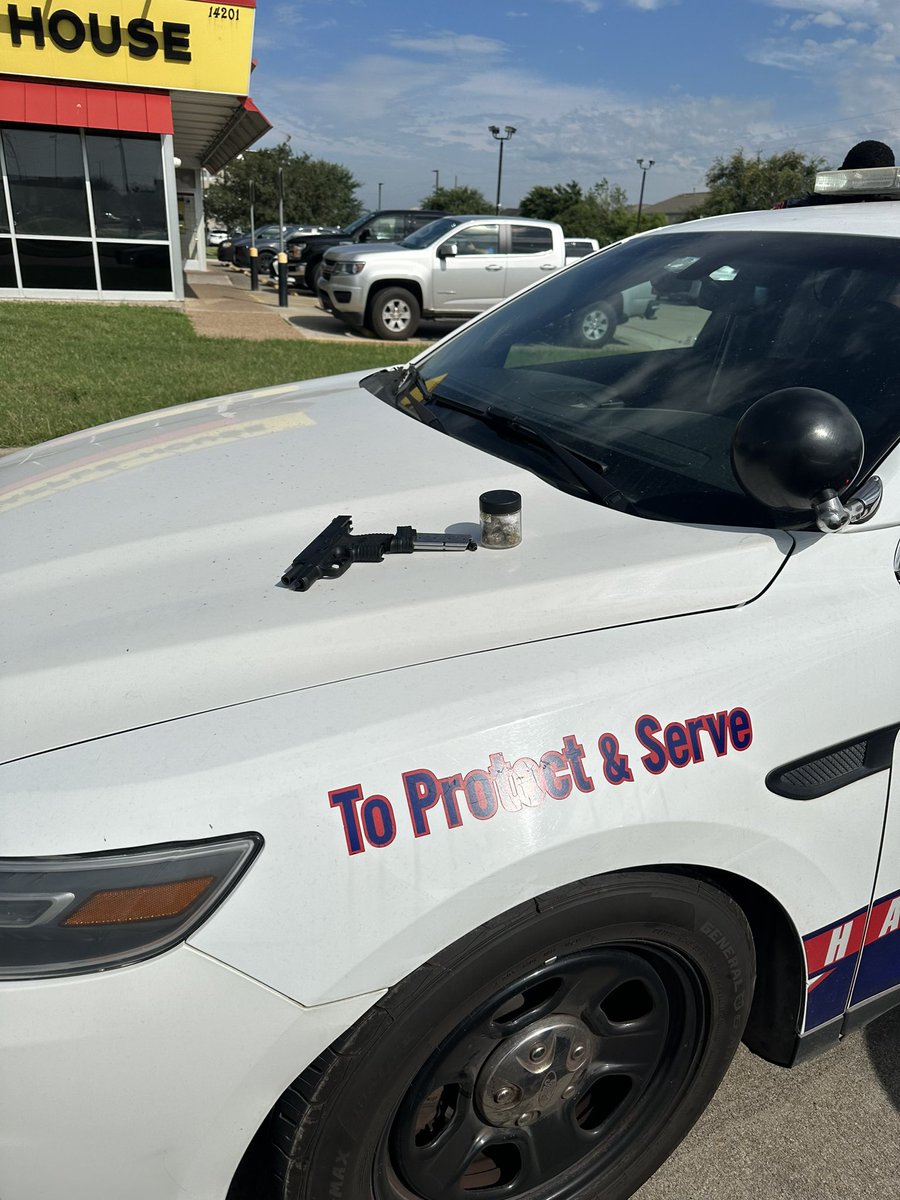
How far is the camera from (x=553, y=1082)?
1.64 meters

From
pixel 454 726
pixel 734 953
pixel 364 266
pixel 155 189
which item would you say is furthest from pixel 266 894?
pixel 155 189

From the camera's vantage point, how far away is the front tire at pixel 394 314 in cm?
1400

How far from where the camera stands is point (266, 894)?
1.23m

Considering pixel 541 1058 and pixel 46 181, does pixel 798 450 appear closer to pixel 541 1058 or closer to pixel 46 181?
pixel 541 1058

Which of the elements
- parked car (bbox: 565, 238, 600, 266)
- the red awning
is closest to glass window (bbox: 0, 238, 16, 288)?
the red awning

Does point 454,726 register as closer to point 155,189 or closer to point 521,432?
point 521,432

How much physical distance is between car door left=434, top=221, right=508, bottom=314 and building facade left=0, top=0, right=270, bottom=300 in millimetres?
5429

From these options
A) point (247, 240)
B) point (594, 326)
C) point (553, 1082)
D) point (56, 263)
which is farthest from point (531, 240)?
point (247, 240)

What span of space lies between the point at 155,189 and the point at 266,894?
17.5 metres

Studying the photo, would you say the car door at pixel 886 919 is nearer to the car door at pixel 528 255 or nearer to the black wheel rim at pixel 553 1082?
the black wheel rim at pixel 553 1082

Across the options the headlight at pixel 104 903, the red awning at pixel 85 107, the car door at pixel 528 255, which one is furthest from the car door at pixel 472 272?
the headlight at pixel 104 903

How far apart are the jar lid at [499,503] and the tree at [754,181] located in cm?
4428

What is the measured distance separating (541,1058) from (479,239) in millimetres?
14251

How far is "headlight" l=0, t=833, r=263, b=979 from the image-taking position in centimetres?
119
